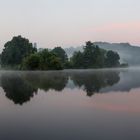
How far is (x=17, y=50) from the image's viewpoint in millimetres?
120000

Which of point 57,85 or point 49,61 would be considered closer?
point 57,85

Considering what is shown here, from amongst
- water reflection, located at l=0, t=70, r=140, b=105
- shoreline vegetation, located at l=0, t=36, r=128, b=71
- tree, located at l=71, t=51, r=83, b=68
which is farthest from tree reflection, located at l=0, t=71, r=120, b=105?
tree, located at l=71, t=51, r=83, b=68

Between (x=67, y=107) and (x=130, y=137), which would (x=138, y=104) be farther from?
(x=130, y=137)

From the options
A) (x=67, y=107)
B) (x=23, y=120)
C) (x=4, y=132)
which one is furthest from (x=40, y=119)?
(x=67, y=107)

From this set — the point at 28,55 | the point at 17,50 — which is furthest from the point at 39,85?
the point at 17,50

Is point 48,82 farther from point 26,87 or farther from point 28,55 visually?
point 28,55

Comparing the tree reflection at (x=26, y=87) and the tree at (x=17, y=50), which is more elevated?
the tree at (x=17, y=50)

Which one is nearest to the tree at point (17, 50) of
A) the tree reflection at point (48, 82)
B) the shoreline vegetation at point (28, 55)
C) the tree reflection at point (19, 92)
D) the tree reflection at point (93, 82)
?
the shoreline vegetation at point (28, 55)

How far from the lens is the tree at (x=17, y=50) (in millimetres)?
120188

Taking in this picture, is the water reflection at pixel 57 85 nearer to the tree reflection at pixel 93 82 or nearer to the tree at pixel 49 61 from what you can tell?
the tree reflection at pixel 93 82

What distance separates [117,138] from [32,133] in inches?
109

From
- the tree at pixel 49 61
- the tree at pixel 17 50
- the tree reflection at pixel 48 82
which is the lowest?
the tree reflection at pixel 48 82

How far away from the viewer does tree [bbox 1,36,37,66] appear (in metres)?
120

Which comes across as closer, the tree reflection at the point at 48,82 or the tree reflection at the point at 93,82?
the tree reflection at the point at 93,82
